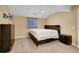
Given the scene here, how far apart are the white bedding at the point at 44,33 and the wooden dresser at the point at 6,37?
1.90 feet

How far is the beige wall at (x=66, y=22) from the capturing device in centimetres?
279

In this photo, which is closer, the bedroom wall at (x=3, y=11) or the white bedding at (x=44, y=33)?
the bedroom wall at (x=3, y=11)

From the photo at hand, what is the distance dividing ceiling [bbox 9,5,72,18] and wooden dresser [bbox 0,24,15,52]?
1.51ft

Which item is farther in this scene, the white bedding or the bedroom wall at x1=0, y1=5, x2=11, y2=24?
the white bedding

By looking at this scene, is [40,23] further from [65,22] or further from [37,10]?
[65,22]

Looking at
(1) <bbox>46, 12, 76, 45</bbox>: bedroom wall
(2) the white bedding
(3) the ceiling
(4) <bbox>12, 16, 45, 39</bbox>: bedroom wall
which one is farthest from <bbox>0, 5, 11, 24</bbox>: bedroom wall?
(1) <bbox>46, 12, 76, 45</bbox>: bedroom wall

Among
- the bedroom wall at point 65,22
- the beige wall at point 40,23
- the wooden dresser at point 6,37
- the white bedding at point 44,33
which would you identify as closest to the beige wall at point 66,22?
the bedroom wall at point 65,22

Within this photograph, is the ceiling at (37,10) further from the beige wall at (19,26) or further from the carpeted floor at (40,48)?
the carpeted floor at (40,48)

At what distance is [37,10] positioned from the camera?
2812mm

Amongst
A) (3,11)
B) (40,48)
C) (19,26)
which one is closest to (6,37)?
(19,26)

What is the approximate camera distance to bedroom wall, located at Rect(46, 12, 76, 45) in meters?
2.80

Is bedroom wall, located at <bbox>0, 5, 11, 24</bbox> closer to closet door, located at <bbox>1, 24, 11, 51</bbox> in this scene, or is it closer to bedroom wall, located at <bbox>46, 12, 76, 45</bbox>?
closet door, located at <bbox>1, 24, 11, 51</bbox>

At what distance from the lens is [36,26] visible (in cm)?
290

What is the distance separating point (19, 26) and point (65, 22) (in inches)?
51.2
